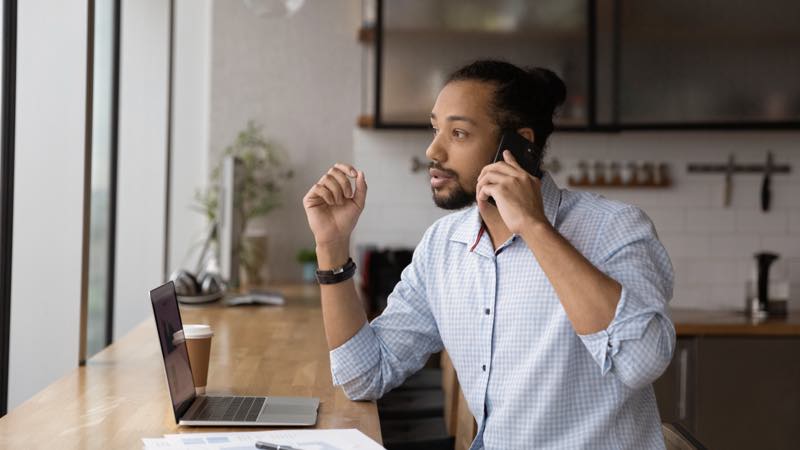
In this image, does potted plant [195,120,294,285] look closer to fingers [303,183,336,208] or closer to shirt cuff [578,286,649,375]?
fingers [303,183,336,208]

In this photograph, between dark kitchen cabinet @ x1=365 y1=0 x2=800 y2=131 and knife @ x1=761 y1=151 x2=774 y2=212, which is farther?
knife @ x1=761 y1=151 x2=774 y2=212

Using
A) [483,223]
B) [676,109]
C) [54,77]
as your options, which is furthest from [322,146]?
[483,223]

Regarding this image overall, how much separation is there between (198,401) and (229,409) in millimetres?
109

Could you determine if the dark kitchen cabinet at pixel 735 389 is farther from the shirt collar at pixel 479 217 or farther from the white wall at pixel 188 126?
the white wall at pixel 188 126

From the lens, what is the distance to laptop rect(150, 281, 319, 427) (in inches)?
66.0

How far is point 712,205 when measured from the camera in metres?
4.74

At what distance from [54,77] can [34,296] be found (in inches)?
25.8

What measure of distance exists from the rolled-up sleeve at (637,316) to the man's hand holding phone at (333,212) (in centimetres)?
53

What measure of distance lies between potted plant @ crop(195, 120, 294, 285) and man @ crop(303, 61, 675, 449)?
2.71 metres

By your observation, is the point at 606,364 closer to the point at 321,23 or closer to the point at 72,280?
the point at 72,280

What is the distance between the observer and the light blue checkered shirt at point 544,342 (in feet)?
5.30

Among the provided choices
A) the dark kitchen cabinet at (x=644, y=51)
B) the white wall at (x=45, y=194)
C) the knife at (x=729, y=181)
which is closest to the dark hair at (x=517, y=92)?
the white wall at (x=45, y=194)

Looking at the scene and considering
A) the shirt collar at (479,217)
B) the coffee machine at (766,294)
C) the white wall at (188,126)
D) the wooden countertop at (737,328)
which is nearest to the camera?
the shirt collar at (479,217)

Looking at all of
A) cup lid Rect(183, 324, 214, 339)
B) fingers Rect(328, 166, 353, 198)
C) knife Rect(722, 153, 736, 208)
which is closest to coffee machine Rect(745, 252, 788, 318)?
knife Rect(722, 153, 736, 208)
